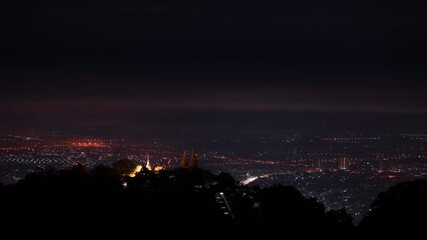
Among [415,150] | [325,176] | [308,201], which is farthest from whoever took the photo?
[415,150]

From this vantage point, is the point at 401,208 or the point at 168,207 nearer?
the point at 401,208

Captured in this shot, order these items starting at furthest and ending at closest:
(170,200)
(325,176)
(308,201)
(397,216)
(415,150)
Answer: (415,150) → (325,176) → (308,201) → (170,200) → (397,216)

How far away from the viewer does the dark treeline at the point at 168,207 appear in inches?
621

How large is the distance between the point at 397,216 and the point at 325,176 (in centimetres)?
3048

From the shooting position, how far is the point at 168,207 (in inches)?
701

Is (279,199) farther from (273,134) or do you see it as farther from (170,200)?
(273,134)

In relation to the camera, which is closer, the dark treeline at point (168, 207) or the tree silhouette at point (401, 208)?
the tree silhouette at point (401, 208)

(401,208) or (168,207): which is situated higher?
(401,208)

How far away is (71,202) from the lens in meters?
17.1

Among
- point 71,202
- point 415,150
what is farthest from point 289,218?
point 415,150

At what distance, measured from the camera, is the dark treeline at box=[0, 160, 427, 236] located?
15781 millimetres

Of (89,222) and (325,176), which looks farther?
(325,176)

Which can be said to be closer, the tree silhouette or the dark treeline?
the tree silhouette

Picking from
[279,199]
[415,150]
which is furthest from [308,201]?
[415,150]
